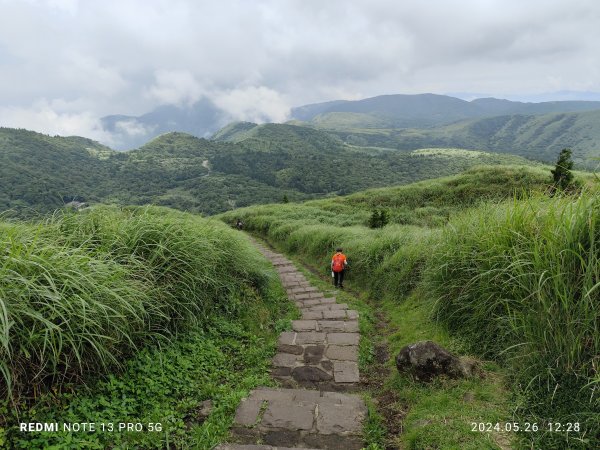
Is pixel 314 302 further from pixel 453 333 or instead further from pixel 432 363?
pixel 432 363

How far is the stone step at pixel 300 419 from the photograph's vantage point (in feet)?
10.9

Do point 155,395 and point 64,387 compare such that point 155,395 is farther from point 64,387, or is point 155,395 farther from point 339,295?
point 339,295

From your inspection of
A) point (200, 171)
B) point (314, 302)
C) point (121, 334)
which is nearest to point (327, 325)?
point (314, 302)

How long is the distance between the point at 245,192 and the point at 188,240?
108792mm

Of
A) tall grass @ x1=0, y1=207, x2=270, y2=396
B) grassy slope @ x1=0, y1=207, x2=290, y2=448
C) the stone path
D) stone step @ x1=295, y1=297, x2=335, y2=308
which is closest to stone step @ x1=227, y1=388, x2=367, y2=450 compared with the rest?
the stone path

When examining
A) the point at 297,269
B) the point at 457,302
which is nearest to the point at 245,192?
the point at 297,269

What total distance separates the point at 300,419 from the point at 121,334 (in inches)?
85.1

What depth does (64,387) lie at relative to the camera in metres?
3.12

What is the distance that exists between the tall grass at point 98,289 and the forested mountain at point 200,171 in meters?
83.6

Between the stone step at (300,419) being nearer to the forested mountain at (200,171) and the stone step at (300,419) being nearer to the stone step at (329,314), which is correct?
the stone step at (329,314)

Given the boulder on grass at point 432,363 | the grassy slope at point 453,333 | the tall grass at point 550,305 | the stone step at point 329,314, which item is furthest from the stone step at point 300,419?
the stone step at point 329,314

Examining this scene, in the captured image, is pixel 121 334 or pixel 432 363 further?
pixel 432 363

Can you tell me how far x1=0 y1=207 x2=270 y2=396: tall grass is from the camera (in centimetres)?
290

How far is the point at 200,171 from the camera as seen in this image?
15125 cm
